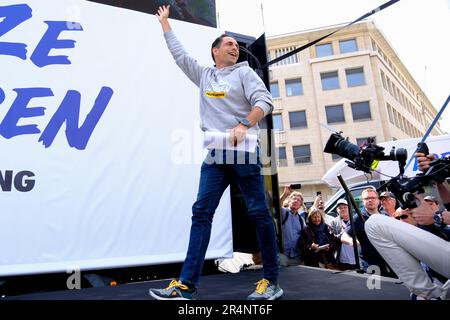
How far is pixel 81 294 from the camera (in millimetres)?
2088

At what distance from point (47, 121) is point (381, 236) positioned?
2.50 meters

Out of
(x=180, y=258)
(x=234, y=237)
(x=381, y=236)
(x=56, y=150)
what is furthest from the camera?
(x=234, y=237)

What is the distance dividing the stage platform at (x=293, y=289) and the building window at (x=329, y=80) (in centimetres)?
2106

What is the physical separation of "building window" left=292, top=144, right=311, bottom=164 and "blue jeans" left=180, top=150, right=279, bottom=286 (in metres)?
19.9

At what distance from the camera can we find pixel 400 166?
5.29ft

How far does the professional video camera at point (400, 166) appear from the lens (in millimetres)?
1501

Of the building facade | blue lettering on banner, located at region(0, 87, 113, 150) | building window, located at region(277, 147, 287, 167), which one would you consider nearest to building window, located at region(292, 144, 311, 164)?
Answer: the building facade

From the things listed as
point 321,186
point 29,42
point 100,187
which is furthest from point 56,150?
point 321,186

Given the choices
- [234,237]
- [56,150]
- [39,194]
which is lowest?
[234,237]

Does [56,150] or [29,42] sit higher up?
[29,42]

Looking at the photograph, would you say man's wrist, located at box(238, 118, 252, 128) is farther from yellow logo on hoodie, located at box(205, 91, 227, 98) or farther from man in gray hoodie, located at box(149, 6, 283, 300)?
yellow logo on hoodie, located at box(205, 91, 227, 98)

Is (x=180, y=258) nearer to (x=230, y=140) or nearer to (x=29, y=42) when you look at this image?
(x=230, y=140)

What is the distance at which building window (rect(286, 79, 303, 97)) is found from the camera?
72.4ft

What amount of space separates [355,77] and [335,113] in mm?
2865
